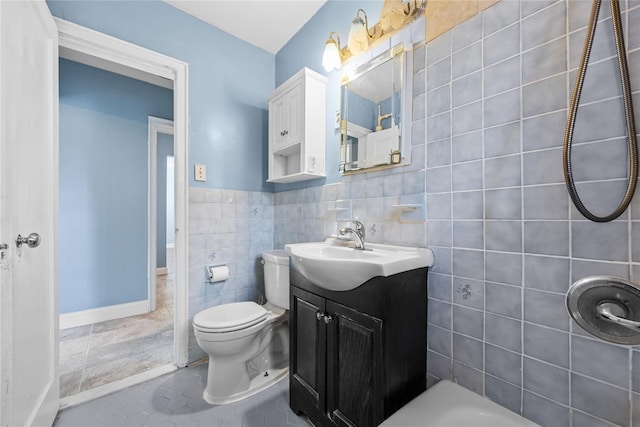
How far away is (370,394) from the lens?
37.2 inches

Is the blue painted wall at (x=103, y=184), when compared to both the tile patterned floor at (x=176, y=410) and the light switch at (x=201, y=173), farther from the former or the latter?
the tile patterned floor at (x=176, y=410)

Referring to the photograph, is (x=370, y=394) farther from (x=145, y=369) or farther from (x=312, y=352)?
(x=145, y=369)

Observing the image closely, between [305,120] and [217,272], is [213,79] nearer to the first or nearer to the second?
[305,120]

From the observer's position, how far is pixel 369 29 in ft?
4.56

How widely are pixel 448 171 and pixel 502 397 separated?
83cm

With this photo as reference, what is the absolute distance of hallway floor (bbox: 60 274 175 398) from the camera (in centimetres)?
161

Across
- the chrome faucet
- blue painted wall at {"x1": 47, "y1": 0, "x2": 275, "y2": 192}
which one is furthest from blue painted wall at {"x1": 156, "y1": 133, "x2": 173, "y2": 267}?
the chrome faucet

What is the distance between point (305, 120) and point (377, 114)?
1.56 ft

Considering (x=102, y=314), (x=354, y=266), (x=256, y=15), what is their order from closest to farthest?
(x=354, y=266) < (x=256, y=15) < (x=102, y=314)

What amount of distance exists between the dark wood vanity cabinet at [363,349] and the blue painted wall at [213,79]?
3.82 ft

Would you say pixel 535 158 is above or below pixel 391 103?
below

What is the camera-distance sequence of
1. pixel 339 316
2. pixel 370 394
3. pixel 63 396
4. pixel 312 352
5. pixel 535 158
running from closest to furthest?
pixel 535 158 → pixel 370 394 → pixel 339 316 → pixel 312 352 → pixel 63 396

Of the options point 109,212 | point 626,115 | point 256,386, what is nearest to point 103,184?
point 109,212

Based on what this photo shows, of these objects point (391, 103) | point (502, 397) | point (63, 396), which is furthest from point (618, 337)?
point (63, 396)
